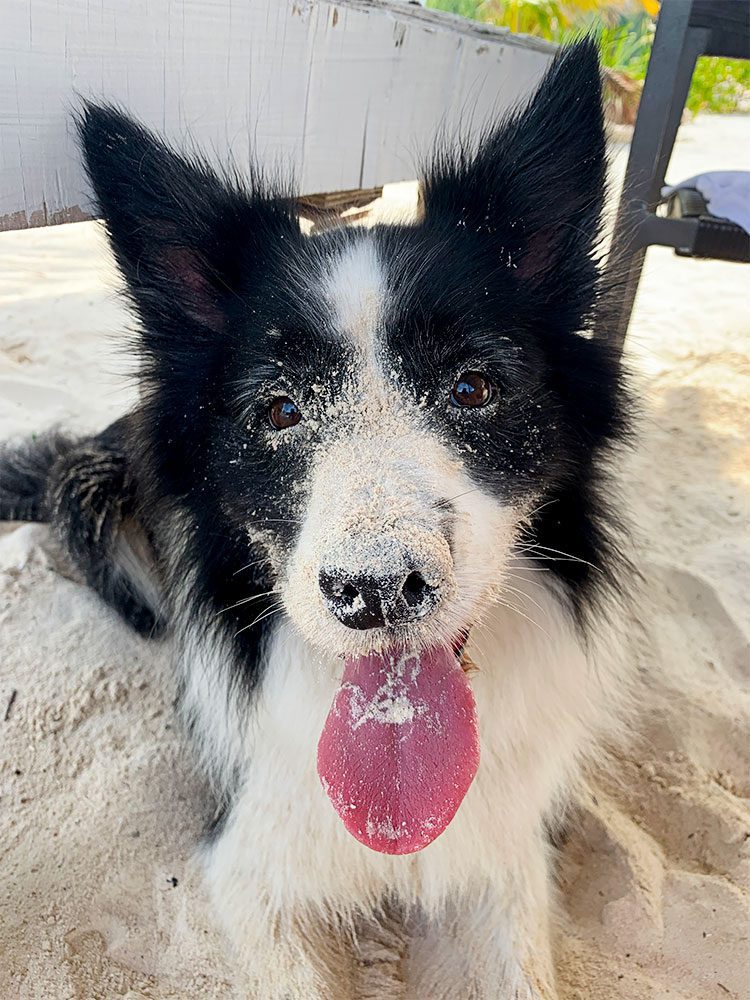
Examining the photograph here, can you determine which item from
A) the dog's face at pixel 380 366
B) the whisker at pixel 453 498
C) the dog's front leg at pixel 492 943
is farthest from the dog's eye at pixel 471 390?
the dog's front leg at pixel 492 943

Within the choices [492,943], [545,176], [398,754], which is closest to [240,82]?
[545,176]

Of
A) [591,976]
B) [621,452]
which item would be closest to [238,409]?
[621,452]

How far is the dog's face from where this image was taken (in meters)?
1.25

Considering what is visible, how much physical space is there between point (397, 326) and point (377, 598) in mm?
482

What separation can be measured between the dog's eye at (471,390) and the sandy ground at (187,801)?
1.52 feet

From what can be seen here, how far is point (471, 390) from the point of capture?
137 cm

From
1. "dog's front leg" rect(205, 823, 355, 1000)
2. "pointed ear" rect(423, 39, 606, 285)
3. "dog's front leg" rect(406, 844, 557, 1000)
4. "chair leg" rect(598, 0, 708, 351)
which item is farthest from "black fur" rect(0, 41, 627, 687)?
"chair leg" rect(598, 0, 708, 351)

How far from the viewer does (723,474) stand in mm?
3195

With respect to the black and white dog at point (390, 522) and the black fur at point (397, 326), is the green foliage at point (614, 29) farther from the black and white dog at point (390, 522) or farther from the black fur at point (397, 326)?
the black and white dog at point (390, 522)

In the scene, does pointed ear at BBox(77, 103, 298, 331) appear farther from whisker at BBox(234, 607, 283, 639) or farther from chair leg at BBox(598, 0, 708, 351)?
chair leg at BBox(598, 0, 708, 351)

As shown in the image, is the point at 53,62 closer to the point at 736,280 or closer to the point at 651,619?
the point at 651,619

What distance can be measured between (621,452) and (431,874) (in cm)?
93

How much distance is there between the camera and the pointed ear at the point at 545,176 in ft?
4.76

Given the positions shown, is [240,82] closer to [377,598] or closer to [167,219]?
[167,219]
